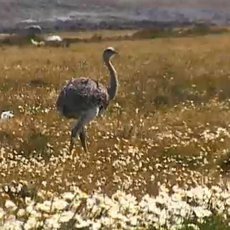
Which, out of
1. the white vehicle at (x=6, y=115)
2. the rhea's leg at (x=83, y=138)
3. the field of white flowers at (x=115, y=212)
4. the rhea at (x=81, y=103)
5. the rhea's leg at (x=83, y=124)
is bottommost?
the white vehicle at (x=6, y=115)

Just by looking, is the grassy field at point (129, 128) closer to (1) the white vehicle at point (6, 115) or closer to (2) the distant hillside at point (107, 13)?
(1) the white vehicle at point (6, 115)

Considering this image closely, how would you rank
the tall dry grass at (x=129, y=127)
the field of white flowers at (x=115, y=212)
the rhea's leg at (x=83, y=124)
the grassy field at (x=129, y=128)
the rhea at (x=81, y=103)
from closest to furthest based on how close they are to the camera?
the field of white flowers at (x=115, y=212) → the grassy field at (x=129, y=128) → the tall dry grass at (x=129, y=127) → the rhea's leg at (x=83, y=124) → the rhea at (x=81, y=103)

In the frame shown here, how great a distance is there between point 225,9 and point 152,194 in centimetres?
7625

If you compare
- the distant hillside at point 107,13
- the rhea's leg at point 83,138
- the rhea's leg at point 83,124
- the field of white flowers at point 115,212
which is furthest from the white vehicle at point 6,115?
the distant hillside at point 107,13

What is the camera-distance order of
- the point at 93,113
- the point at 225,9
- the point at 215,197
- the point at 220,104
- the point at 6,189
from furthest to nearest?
the point at 225,9 < the point at 220,104 < the point at 93,113 < the point at 6,189 < the point at 215,197

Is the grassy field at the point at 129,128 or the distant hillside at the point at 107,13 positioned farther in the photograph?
the distant hillside at the point at 107,13

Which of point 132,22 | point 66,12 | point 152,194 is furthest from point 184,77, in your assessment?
point 66,12

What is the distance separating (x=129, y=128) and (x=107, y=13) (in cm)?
6155

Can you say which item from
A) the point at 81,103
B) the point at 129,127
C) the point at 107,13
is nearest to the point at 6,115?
the point at 129,127

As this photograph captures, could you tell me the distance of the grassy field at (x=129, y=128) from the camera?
10.1 meters

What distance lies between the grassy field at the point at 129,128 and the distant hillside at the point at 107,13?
39933 millimetres

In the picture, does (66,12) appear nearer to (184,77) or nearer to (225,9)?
(225,9)

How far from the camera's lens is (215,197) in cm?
736

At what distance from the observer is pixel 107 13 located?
77000 mm
